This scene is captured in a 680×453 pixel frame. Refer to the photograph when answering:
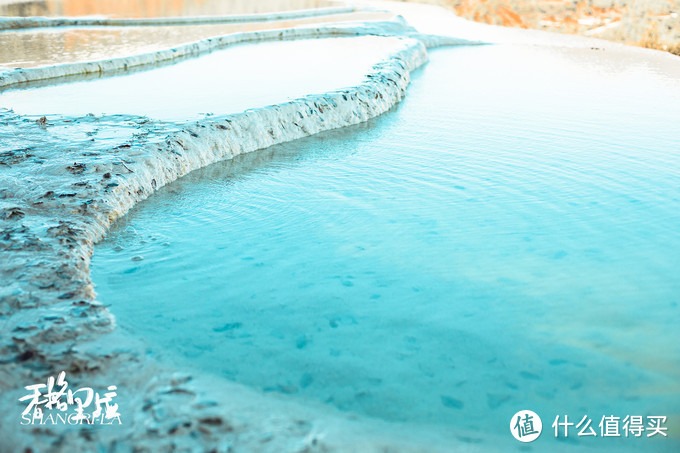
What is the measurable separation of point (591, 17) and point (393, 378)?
1322 centimetres

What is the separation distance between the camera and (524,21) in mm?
14562

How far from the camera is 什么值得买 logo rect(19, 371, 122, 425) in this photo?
219 centimetres

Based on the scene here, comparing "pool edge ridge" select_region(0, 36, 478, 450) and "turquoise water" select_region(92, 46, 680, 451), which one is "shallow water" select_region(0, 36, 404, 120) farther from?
"turquoise water" select_region(92, 46, 680, 451)

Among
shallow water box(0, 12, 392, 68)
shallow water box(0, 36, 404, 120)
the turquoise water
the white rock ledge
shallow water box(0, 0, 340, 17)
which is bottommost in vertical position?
the turquoise water

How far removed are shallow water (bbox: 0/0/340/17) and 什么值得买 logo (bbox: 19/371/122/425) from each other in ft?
45.2

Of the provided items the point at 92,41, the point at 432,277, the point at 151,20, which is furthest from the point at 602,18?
the point at 432,277

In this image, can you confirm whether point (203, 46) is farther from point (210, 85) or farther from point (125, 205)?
point (125, 205)

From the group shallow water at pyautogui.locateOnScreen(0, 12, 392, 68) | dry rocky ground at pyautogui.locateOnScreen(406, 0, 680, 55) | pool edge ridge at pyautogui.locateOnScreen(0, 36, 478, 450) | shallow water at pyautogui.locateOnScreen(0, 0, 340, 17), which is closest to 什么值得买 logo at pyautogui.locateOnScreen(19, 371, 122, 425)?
pool edge ridge at pyautogui.locateOnScreen(0, 36, 478, 450)

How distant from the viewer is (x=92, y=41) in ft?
34.3

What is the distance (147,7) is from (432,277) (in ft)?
52.5

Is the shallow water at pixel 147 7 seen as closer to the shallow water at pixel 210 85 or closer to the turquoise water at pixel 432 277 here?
the shallow water at pixel 210 85

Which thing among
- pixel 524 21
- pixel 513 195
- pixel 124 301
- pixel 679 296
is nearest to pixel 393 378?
pixel 124 301

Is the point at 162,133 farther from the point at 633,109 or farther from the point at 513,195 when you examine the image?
the point at 633,109

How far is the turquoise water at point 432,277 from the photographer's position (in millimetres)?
2432
